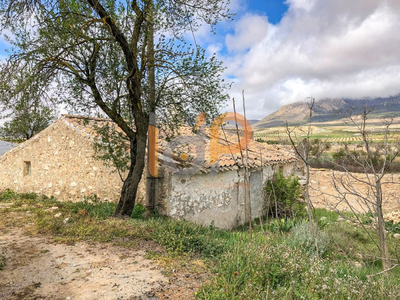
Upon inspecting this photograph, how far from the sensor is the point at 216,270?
4090 mm

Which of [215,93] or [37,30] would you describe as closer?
[37,30]

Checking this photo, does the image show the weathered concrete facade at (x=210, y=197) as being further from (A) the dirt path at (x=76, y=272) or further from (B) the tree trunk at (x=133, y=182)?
(A) the dirt path at (x=76, y=272)

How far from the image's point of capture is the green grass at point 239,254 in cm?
335

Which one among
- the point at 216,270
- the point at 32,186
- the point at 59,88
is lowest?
the point at 216,270

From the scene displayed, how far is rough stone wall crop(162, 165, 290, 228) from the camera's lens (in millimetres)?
8133

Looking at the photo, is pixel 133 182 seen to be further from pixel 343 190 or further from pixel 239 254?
pixel 343 190

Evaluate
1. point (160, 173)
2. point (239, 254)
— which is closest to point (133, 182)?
point (160, 173)

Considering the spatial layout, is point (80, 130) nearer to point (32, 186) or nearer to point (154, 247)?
point (32, 186)

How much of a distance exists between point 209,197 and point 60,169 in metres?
5.74

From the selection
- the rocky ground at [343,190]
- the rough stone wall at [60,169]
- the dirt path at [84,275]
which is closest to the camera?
the dirt path at [84,275]

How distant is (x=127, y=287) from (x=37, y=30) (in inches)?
228

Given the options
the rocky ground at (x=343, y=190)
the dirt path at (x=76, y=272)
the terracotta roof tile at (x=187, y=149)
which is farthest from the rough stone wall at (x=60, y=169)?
the rocky ground at (x=343, y=190)

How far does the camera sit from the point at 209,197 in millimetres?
9367

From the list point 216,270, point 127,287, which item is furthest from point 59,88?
point 216,270
